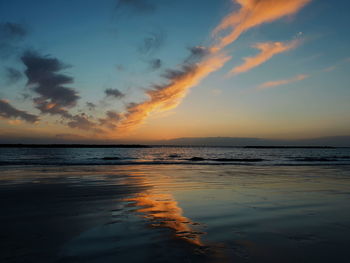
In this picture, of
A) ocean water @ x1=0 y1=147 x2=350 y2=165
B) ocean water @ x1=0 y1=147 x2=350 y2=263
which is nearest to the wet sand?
ocean water @ x1=0 y1=147 x2=350 y2=263

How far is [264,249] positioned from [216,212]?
241cm

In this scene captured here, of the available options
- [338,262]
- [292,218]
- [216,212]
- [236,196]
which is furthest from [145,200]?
[338,262]

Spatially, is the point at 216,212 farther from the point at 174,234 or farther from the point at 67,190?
the point at 67,190

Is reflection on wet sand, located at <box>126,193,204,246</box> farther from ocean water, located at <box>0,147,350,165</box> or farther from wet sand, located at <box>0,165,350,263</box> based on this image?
ocean water, located at <box>0,147,350,165</box>

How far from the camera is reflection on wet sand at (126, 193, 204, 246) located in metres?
4.68

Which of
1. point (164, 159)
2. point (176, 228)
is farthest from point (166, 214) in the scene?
point (164, 159)

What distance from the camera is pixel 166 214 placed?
6.23 metres

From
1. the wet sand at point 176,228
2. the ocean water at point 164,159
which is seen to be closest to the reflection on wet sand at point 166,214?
the wet sand at point 176,228

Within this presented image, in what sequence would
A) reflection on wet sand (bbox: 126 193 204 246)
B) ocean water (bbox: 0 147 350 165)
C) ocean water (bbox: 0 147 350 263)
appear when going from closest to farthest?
1. ocean water (bbox: 0 147 350 263)
2. reflection on wet sand (bbox: 126 193 204 246)
3. ocean water (bbox: 0 147 350 165)

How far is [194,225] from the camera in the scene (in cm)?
525

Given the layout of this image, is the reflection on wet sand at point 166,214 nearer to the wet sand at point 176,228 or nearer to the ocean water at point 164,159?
the wet sand at point 176,228

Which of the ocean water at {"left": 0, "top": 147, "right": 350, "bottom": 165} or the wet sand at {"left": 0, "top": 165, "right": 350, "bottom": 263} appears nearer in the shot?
the wet sand at {"left": 0, "top": 165, "right": 350, "bottom": 263}

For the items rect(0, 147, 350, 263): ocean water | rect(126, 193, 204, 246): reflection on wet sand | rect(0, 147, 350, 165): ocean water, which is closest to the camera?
rect(0, 147, 350, 263): ocean water

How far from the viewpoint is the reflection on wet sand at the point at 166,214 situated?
4.68 m
